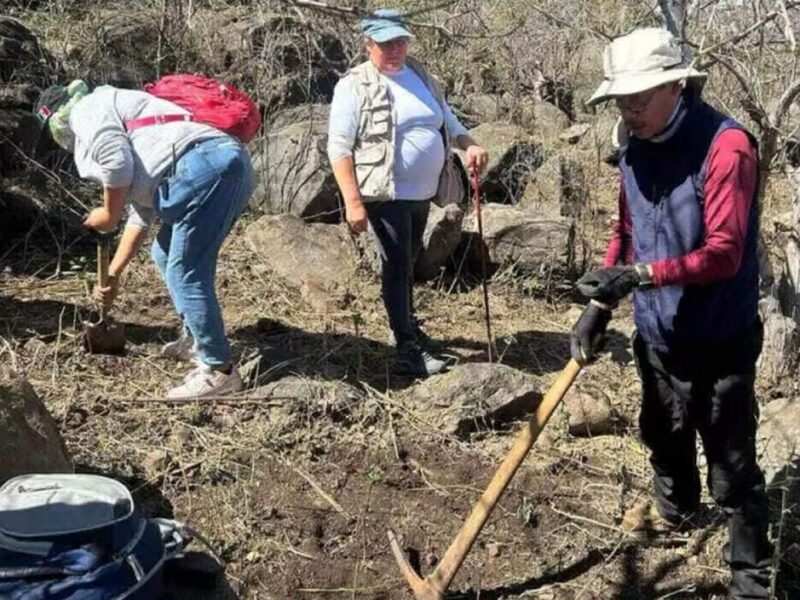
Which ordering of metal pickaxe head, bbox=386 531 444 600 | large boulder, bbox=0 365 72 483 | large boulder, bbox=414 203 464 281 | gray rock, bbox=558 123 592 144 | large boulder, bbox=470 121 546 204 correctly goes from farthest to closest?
1. gray rock, bbox=558 123 592 144
2. large boulder, bbox=470 121 546 204
3. large boulder, bbox=414 203 464 281
4. large boulder, bbox=0 365 72 483
5. metal pickaxe head, bbox=386 531 444 600

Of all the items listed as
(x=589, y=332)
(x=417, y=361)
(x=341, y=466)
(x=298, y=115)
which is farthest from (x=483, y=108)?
(x=589, y=332)

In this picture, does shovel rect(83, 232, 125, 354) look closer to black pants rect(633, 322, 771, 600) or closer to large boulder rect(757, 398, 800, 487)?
black pants rect(633, 322, 771, 600)

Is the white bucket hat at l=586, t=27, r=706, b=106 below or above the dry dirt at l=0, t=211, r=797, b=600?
above

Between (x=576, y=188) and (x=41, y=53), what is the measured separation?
3.67 m

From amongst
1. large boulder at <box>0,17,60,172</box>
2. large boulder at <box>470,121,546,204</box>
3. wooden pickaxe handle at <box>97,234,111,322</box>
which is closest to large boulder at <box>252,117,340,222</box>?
large boulder at <box>470,121,546,204</box>

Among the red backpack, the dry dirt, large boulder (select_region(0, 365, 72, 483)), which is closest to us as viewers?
large boulder (select_region(0, 365, 72, 483))

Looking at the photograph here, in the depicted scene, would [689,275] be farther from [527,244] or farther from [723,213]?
[527,244]

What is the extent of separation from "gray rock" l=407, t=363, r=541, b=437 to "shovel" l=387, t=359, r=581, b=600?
3.63 feet

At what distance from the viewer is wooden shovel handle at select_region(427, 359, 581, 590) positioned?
3.10 meters

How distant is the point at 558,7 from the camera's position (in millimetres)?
7898

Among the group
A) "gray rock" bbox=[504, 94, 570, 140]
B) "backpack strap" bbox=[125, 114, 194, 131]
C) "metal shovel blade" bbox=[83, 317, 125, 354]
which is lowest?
"metal shovel blade" bbox=[83, 317, 125, 354]

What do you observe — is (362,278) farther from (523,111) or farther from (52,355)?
(523,111)

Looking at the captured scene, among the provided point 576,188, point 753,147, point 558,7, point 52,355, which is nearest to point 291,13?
point 558,7

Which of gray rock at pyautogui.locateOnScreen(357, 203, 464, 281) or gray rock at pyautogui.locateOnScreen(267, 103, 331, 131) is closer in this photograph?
gray rock at pyautogui.locateOnScreen(357, 203, 464, 281)
